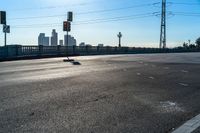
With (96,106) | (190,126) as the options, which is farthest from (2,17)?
(190,126)

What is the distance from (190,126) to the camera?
8.27m

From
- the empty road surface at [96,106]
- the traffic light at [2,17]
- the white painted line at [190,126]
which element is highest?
the traffic light at [2,17]

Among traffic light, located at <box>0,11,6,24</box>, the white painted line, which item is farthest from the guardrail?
the white painted line

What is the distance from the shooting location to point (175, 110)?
395 inches

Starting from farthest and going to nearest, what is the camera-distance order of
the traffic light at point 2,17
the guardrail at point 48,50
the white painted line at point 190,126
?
1. the traffic light at point 2,17
2. the guardrail at point 48,50
3. the white painted line at point 190,126

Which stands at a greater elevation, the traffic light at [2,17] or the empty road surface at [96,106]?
the traffic light at [2,17]

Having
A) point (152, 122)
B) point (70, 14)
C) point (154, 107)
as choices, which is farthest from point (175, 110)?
point (70, 14)

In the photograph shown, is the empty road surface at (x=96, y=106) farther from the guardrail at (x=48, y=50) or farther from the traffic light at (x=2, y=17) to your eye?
the traffic light at (x=2, y=17)

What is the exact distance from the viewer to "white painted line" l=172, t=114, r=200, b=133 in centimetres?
788

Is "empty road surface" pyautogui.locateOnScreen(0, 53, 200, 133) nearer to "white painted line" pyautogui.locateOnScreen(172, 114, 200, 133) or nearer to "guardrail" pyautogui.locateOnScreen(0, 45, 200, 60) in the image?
"white painted line" pyautogui.locateOnScreen(172, 114, 200, 133)

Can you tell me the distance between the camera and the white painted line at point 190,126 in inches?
310

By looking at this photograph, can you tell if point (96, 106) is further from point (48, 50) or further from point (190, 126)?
point (48, 50)

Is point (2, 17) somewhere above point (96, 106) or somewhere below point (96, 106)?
above

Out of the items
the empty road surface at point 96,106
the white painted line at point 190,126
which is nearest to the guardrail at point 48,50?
the empty road surface at point 96,106
